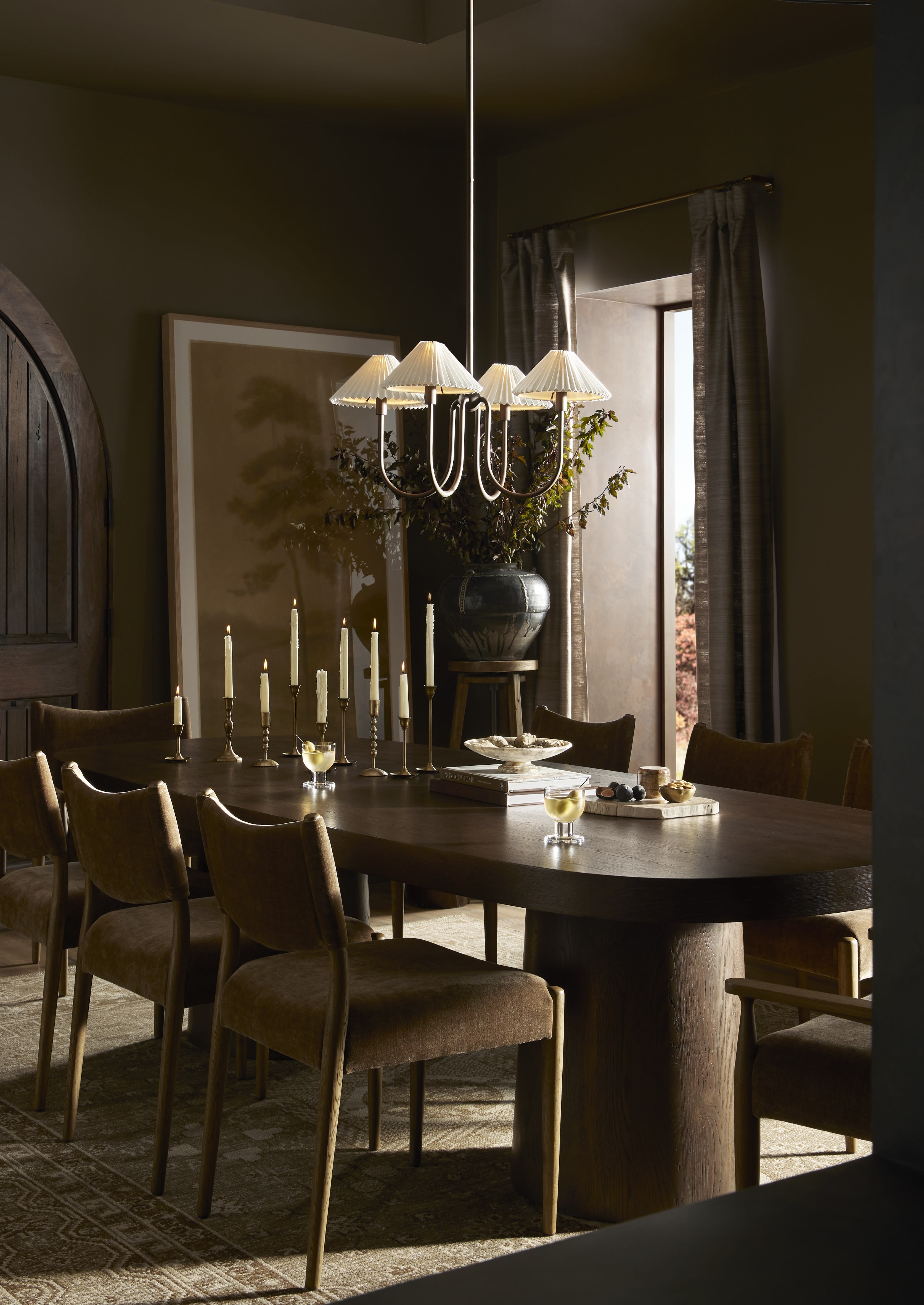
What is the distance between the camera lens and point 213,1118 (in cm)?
279

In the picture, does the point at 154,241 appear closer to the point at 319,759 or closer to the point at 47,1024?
the point at 319,759

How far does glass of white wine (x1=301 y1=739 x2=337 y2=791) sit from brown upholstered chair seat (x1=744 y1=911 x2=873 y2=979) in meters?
1.16

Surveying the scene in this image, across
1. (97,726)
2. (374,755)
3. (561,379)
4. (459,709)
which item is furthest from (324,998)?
(459,709)

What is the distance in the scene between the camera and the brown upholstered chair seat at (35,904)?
11.6ft

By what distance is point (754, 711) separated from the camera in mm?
5199

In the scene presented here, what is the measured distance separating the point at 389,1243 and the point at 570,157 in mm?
4822

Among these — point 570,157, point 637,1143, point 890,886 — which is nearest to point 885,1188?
point 890,886

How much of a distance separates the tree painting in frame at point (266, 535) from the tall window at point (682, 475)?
4.58 feet

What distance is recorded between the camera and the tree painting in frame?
5.69 m

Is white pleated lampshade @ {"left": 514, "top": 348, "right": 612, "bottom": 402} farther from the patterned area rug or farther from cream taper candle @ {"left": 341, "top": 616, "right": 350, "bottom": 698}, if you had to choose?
the patterned area rug

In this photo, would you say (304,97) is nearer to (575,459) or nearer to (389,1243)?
(575,459)

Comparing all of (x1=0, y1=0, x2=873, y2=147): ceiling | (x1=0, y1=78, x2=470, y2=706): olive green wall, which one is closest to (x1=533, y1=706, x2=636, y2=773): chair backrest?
(x1=0, y1=78, x2=470, y2=706): olive green wall

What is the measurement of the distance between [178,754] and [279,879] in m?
1.77

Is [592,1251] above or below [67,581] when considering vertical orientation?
below
